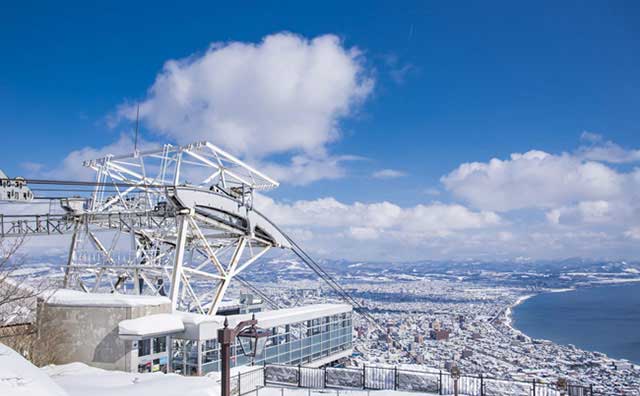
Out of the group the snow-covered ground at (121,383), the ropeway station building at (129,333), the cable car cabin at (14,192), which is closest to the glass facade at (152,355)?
the ropeway station building at (129,333)

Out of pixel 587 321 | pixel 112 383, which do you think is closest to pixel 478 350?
pixel 587 321

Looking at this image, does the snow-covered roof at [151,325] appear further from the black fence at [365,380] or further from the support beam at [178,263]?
the black fence at [365,380]

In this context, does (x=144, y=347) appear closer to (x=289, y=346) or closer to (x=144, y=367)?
(x=144, y=367)

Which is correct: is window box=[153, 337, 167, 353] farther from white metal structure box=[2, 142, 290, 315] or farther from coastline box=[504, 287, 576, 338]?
coastline box=[504, 287, 576, 338]

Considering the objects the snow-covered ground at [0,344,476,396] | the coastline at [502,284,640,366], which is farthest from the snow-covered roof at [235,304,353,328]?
the coastline at [502,284,640,366]

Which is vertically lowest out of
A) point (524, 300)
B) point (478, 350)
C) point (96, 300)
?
point (524, 300)

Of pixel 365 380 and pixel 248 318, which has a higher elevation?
pixel 248 318

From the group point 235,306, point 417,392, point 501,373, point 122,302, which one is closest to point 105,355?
point 122,302
